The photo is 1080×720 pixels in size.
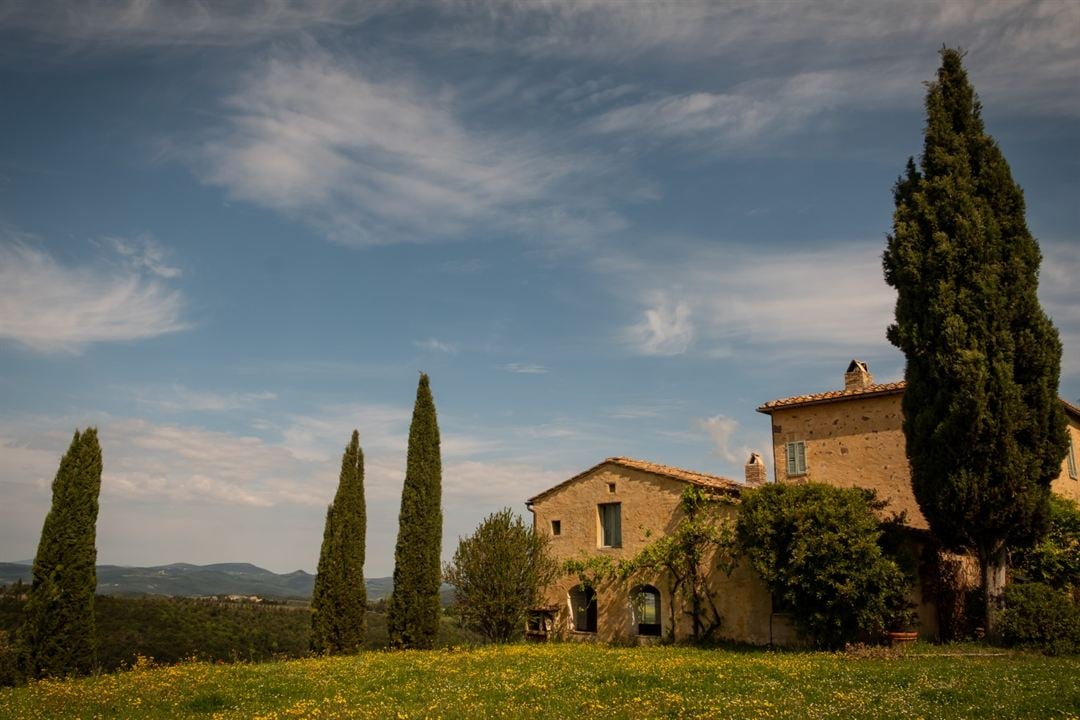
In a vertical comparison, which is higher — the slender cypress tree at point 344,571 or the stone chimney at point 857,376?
the stone chimney at point 857,376

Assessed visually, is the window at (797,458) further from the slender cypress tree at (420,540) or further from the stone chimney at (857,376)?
the slender cypress tree at (420,540)

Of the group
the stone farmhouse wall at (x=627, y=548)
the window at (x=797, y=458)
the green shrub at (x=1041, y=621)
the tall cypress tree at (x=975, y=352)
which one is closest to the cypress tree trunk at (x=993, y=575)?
the tall cypress tree at (x=975, y=352)

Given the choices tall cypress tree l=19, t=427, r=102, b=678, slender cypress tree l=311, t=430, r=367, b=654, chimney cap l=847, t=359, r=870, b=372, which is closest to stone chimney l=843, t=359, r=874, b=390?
chimney cap l=847, t=359, r=870, b=372

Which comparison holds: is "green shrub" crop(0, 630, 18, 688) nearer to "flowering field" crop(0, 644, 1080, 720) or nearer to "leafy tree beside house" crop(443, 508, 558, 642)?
"flowering field" crop(0, 644, 1080, 720)

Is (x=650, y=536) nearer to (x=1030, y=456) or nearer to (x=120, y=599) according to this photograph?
(x=1030, y=456)

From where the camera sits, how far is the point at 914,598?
71.8ft

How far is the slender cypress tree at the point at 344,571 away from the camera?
75.7 feet

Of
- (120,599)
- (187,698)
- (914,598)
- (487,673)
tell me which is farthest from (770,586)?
(120,599)

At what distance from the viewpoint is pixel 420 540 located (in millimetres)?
25078

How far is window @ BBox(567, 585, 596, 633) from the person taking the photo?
27250mm

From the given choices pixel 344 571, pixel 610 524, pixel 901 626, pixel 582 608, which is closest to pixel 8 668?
pixel 344 571

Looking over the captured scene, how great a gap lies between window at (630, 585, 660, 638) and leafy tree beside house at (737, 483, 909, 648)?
555 cm

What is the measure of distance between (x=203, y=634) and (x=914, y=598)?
2961 centimetres

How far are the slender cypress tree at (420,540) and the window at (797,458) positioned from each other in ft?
43.9
